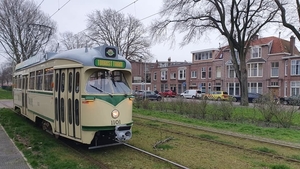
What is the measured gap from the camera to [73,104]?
751 centimetres

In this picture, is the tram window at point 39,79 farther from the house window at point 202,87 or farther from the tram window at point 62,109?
the house window at point 202,87

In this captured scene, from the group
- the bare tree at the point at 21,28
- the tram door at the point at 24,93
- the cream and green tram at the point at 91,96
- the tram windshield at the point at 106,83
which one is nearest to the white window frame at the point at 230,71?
the bare tree at the point at 21,28

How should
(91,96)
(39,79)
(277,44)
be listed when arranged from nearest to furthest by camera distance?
(91,96), (39,79), (277,44)

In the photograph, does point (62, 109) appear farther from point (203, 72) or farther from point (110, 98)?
point (203, 72)

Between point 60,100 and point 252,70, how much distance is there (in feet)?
143

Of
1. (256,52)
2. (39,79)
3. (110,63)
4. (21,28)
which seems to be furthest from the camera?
(256,52)

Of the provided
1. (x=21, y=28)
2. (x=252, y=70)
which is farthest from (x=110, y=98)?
(x=252, y=70)

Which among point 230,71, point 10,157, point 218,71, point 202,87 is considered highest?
point 218,71

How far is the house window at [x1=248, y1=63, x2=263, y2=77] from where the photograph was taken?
45.4 metres

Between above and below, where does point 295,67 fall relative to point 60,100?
above

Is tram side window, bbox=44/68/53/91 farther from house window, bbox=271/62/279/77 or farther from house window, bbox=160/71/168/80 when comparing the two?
house window, bbox=160/71/168/80

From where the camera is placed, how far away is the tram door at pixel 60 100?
26.1ft

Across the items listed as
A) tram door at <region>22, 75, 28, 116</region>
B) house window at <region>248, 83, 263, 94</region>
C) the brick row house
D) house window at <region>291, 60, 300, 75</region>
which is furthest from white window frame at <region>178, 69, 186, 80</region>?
tram door at <region>22, 75, 28, 116</region>

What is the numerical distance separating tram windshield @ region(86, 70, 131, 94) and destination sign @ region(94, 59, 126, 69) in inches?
6.6
